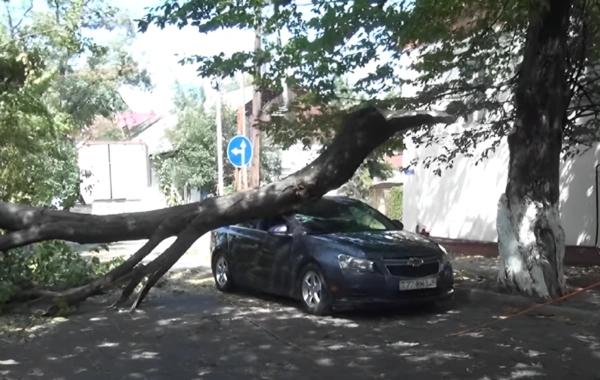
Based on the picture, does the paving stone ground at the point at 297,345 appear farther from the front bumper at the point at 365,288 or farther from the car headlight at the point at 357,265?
the car headlight at the point at 357,265

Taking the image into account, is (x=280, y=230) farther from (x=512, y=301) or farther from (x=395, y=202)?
(x=395, y=202)

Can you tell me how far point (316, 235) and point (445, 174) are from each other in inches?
341

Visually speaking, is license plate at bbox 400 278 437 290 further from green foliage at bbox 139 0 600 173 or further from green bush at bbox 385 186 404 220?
green bush at bbox 385 186 404 220

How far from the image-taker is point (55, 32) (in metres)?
14.8

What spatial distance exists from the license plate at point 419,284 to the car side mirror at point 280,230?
2.00 metres

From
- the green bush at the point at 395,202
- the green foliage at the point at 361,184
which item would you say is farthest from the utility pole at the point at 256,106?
the green foliage at the point at 361,184

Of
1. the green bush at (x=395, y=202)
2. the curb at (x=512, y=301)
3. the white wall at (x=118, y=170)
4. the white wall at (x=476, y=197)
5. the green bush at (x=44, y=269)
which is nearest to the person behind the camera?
the curb at (x=512, y=301)

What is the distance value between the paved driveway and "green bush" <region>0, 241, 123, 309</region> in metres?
1.26

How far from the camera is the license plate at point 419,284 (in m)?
9.29

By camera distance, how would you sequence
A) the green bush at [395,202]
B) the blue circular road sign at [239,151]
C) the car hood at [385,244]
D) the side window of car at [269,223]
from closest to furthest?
the car hood at [385,244]
the side window of car at [269,223]
the blue circular road sign at [239,151]
the green bush at [395,202]

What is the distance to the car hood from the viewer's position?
9.41m

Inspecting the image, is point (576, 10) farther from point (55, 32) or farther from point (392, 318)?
point (55, 32)

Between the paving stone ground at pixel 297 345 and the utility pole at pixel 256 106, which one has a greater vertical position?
the utility pole at pixel 256 106

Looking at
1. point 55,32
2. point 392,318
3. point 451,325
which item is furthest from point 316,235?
point 55,32
